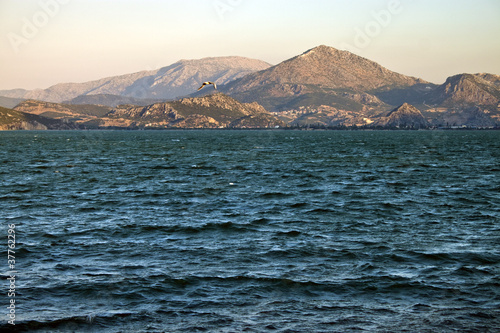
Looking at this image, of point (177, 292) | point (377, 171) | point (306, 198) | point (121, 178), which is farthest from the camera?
point (377, 171)

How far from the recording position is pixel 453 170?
81.7m

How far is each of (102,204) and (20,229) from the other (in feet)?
38.9

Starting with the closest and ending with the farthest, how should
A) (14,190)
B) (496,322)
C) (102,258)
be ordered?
(496,322)
(102,258)
(14,190)

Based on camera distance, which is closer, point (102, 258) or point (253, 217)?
point (102, 258)

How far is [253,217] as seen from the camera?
40500 millimetres

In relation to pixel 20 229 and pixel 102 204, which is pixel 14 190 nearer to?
pixel 102 204

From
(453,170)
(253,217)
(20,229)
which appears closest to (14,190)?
(20,229)

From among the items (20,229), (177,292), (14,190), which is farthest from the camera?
(14,190)

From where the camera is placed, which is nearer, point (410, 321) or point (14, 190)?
point (410, 321)

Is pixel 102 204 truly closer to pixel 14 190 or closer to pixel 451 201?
pixel 14 190

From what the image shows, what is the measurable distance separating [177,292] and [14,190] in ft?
128

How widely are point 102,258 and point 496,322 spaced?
60.9 feet

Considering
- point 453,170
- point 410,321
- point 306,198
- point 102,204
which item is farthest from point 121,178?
point 410,321

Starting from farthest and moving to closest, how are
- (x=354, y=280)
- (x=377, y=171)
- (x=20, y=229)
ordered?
(x=377, y=171), (x=20, y=229), (x=354, y=280)
